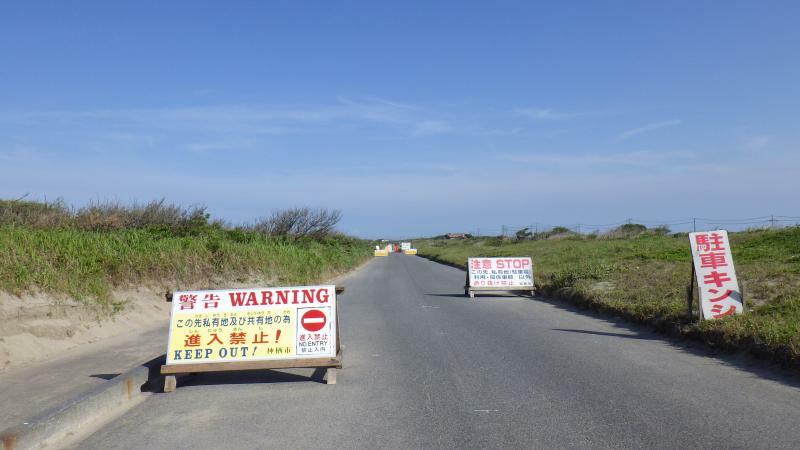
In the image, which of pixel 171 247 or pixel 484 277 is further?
pixel 484 277

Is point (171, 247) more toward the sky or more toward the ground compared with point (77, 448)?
more toward the sky

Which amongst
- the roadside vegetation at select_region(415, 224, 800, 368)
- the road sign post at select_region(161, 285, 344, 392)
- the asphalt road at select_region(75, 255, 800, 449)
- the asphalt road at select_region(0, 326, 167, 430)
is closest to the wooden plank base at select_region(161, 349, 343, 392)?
the road sign post at select_region(161, 285, 344, 392)

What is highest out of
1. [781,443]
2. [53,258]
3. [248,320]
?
[53,258]

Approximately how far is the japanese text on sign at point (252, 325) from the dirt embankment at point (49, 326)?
8.68 ft

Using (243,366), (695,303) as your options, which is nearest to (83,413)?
(243,366)

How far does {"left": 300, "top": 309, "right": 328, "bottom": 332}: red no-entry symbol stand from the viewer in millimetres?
8156

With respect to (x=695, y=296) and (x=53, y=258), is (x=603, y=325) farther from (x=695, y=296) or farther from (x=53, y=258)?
(x=53, y=258)

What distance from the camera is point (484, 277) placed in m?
21.3

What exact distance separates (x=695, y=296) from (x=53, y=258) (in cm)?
1289

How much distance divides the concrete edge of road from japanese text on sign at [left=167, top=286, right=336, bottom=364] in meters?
0.49

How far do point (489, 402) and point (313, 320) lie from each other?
2551 millimetres

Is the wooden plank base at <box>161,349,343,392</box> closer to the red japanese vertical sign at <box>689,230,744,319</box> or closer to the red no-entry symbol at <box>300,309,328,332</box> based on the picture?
the red no-entry symbol at <box>300,309,328,332</box>

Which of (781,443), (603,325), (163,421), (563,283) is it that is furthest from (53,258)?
(563,283)

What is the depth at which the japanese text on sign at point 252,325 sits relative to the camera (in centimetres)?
795
